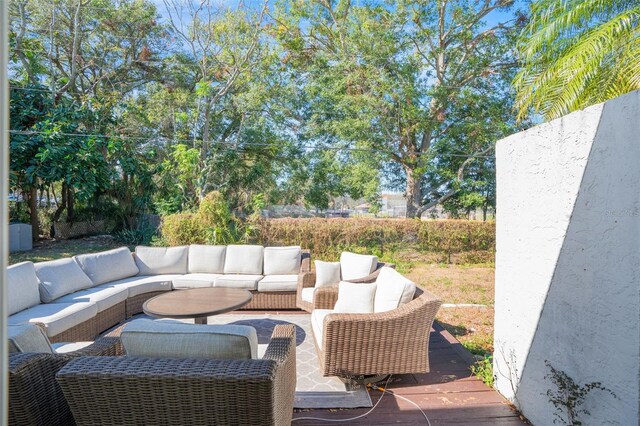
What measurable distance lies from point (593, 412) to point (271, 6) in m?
13.5

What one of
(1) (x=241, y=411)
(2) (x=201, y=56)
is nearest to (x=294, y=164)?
(2) (x=201, y=56)

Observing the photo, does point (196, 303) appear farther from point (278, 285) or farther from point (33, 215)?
point (33, 215)

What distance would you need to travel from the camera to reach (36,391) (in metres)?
1.73

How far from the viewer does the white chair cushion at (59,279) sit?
13.4ft

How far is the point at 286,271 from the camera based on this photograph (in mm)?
5688

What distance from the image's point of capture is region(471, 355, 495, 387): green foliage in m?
3.16

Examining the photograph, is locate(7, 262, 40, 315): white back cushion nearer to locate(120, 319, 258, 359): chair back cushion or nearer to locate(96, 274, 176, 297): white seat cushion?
locate(96, 274, 176, 297): white seat cushion

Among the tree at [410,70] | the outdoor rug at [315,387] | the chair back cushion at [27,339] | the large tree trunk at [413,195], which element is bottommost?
the outdoor rug at [315,387]

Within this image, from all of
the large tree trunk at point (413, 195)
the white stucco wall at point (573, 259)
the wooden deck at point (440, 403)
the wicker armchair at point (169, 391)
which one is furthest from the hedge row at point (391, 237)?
the wicker armchair at point (169, 391)

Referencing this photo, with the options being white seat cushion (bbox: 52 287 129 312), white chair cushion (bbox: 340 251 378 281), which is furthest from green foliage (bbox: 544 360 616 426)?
white seat cushion (bbox: 52 287 129 312)

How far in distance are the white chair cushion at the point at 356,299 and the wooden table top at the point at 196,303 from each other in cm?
109

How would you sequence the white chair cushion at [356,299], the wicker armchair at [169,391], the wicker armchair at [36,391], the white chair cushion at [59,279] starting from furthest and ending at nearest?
the white chair cushion at [59,279]
the white chair cushion at [356,299]
the wicker armchair at [36,391]
the wicker armchair at [169,391]

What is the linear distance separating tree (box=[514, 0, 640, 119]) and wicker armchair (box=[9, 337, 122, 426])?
4.92m

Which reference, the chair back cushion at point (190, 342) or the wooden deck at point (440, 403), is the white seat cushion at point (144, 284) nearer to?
the wooden deck at point (440, 403)
